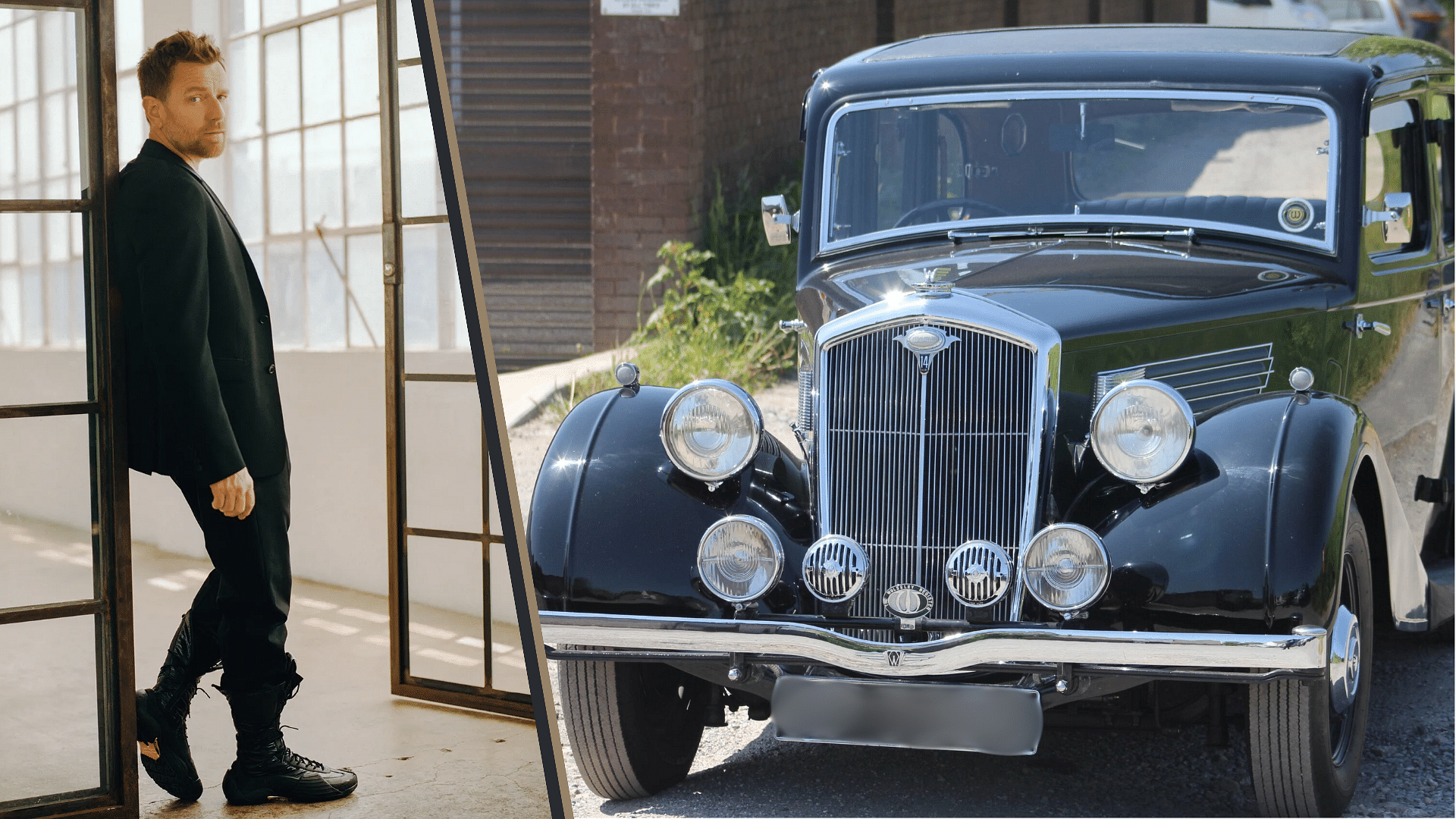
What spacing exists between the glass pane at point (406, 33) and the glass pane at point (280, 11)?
0.80 metres

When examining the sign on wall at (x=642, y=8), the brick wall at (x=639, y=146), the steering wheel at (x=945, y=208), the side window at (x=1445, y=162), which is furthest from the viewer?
the brick wall at (x=639, y=146)

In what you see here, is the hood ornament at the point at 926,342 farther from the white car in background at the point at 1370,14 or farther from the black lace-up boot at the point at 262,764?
the white car in background at the point at 1370,14

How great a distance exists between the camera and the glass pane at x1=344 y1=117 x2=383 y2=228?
4.87m

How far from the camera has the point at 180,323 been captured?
2.78m

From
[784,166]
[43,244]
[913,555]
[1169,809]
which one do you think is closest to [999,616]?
[913,555]

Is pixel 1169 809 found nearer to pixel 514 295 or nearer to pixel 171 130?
pixel 171 130

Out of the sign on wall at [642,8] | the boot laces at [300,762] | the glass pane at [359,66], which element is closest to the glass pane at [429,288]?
the glass pane at [359,66]

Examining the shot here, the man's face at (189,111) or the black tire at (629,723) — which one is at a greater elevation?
the man's face at (189,111)

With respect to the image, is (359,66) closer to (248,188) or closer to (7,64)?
(248,188)

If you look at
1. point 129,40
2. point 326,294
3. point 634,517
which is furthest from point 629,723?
point 129,40

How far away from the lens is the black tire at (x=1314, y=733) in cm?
306

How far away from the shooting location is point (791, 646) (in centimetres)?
302

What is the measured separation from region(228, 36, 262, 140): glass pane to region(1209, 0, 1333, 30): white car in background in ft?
37.7

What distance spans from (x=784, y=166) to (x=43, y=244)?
24.5 feet
